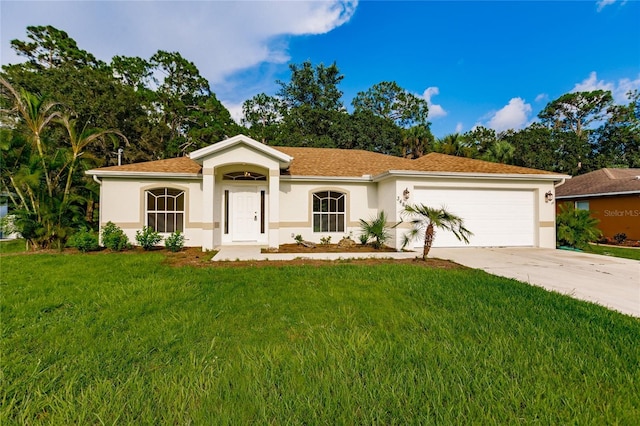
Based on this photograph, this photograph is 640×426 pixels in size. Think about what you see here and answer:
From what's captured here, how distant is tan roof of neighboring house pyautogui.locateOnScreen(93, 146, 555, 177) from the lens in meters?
11.1

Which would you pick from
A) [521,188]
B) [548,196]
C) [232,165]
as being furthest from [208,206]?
[548,196]

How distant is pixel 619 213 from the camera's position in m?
15.2

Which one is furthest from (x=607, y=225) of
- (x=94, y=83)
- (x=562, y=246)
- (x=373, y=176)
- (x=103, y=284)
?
(x=94, y=83)

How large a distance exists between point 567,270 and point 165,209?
44.2 ft

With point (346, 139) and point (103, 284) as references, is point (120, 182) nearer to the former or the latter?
point (103, 284)

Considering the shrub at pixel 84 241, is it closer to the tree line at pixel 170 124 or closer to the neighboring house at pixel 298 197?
the tree line at pixel 170 124

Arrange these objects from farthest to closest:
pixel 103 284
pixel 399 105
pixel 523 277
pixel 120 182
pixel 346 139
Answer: pixel 399 105 < pixel 346 139 < pixel 120 182 < pixel 523 277 < pixel 103 284

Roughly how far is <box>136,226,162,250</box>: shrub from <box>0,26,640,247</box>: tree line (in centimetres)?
214

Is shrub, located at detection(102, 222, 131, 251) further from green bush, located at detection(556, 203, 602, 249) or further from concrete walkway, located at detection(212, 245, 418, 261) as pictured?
green bush, located at detection(556, 203, 602, 249)

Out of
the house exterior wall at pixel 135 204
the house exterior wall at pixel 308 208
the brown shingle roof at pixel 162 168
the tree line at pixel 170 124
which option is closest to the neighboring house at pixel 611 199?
the tree line at pixel 170 124

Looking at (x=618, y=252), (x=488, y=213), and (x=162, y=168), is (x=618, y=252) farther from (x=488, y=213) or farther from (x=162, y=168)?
(x=162, y=168)

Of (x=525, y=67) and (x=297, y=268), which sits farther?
(x=525, y=67)

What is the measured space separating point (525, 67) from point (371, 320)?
75.1 ft

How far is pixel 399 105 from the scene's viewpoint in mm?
33844
